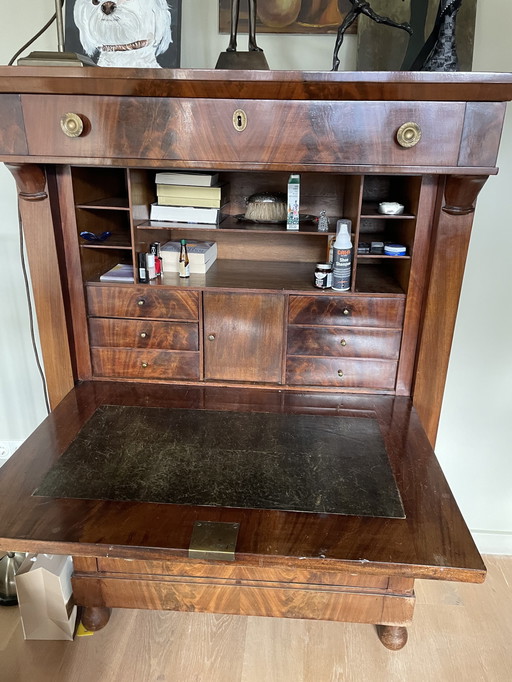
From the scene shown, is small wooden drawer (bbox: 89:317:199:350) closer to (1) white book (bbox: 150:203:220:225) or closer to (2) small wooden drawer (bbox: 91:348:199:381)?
(2) small wooden drawer (bbox: 91:348:199:381)

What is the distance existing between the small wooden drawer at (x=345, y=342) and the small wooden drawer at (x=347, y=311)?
19mm

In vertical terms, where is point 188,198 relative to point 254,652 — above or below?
above

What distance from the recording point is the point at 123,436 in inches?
46.4

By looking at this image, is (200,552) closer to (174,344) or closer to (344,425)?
(344,425)

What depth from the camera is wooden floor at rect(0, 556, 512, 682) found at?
132 cm

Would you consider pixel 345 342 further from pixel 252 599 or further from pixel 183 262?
pixel 252 599

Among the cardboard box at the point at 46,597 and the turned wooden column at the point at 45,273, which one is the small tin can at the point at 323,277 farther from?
the cardboard box at the point at 46,597

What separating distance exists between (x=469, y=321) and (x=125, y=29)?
1292 millimetres

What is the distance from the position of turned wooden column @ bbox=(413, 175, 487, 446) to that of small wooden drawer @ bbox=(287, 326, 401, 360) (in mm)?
81

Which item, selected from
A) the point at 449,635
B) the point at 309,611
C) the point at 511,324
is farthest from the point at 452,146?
the point at 449,635

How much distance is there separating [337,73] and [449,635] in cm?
152

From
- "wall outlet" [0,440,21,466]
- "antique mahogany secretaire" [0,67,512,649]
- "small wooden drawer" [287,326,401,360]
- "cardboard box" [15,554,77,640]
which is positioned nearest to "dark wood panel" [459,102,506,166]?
"antique mahogany secretaire" [0,67,512,649]

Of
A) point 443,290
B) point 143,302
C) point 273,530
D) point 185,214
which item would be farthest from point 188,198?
point 273,530

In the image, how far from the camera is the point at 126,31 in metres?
1.15
